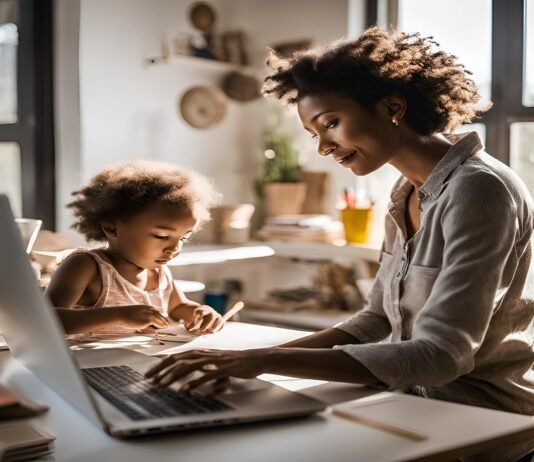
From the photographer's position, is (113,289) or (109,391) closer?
(109,391)

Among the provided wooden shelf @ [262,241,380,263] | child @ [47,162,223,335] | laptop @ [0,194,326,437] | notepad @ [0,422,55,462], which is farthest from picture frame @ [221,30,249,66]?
notepad @ [0,422,55,462]

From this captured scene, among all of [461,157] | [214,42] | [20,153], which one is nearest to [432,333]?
[461,157]

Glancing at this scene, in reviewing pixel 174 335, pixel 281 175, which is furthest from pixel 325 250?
pixel 174 335

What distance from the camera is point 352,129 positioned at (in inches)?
61.4

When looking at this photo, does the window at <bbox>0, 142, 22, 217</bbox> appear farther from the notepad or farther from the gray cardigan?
the notepad

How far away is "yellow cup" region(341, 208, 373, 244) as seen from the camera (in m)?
3.43

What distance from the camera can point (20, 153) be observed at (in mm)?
3488

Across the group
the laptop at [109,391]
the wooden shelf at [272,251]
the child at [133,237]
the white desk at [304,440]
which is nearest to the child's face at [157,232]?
the child at [133,237]

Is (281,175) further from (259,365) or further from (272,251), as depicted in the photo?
(259,365)

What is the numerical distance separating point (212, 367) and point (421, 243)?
56 centimetres

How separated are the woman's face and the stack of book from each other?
77.5 inches

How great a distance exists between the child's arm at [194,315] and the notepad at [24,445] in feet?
2.62

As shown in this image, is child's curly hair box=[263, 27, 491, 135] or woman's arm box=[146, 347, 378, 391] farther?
child's curly hair box=[263, 27, 491, 135]

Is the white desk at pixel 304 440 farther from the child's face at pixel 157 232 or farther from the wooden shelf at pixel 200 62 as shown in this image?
the wooden shelf at pixel 200 62
